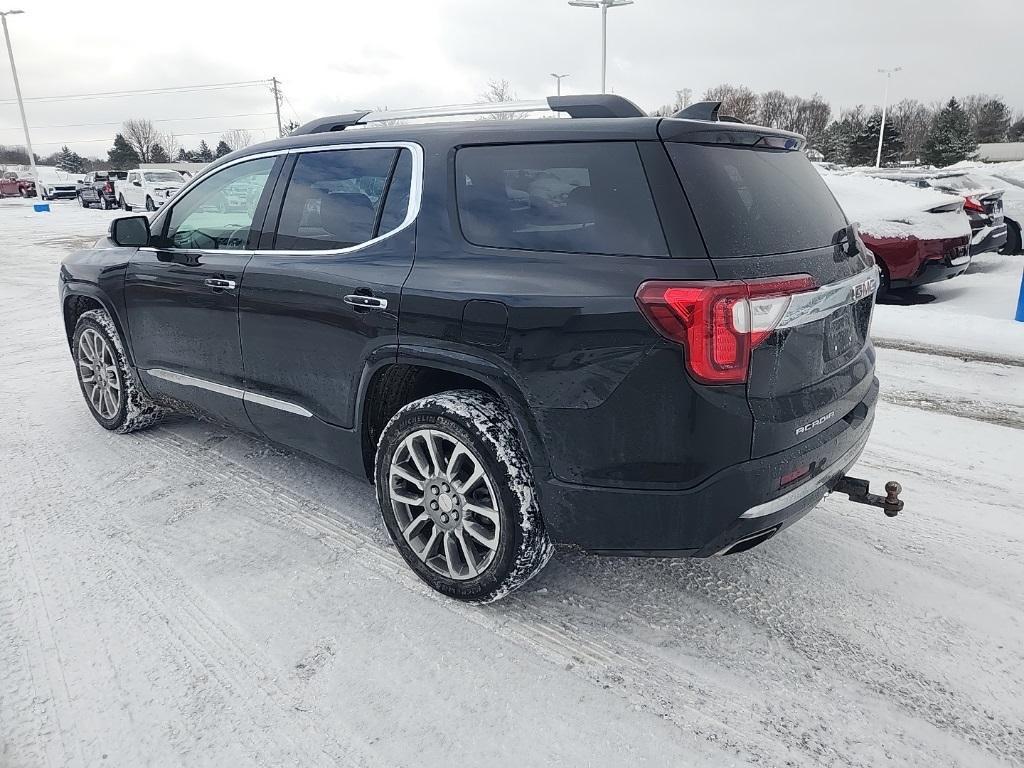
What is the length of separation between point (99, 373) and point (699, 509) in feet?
13.3

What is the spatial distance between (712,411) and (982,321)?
6.23 m

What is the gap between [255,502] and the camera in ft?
11.5

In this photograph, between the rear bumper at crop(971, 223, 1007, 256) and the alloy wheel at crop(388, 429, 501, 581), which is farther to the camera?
the rear bumper at crop(971, 223, 1007, 256)

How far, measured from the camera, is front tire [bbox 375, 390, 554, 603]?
241cm

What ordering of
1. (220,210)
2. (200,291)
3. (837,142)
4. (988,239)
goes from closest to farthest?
(200,291), (220,210), (988,239), (837,142)

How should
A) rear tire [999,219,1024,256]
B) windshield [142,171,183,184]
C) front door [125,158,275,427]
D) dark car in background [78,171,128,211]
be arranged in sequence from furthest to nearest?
dark car in background [78,171,128,211], windshield [142,171,183,184], rear tire [999,219,1024,256], front door [125,158,275,427]

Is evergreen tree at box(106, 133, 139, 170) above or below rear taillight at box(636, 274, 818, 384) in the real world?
above

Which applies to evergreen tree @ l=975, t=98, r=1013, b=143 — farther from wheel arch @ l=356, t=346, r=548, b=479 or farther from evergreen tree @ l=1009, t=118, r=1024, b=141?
wheel arch @ l=356, t=346, r=548, b=479

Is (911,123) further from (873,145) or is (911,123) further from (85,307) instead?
(85,307)

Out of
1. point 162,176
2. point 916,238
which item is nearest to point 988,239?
point 916,238

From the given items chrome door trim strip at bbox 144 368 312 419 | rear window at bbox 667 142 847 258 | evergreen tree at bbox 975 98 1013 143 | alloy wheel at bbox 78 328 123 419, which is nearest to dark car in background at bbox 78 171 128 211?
alloy wheel at bbox 78 328 123 419

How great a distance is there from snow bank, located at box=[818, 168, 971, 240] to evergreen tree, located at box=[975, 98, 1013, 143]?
74795mm

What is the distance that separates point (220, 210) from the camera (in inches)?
143

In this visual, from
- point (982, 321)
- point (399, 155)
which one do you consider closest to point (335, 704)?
point (399, 155)
